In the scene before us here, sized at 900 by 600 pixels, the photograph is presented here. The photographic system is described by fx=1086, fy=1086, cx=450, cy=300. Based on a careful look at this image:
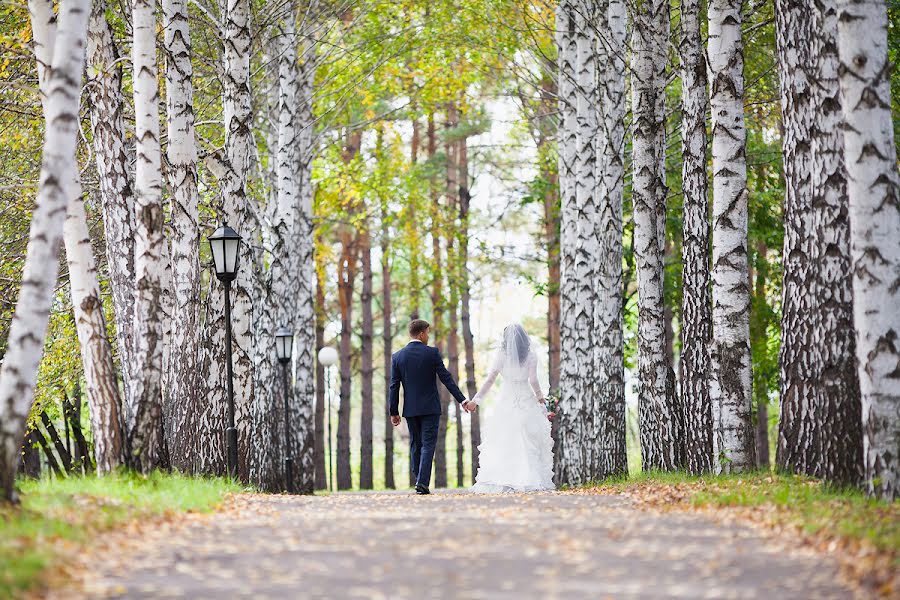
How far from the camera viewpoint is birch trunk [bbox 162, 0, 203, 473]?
13.1 metres

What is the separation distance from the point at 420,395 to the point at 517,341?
175cm

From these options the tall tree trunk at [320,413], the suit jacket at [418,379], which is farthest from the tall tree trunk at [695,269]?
the tall tree trunk at [320,413]

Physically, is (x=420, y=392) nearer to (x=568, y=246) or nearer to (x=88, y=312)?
(x=88, y=312)

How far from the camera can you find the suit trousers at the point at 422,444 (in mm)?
13734

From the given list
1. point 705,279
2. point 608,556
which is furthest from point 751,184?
point 608,556

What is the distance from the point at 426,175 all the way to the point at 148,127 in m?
22.8

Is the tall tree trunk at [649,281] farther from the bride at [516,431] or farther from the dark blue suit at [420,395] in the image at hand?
the dark blue suit at [420,395]

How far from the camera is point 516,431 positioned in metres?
14.9

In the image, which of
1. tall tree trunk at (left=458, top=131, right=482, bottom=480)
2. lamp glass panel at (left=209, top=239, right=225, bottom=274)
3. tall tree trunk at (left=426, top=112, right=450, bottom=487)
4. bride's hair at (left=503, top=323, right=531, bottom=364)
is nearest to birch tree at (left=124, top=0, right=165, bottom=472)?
lamp glass panel at (left=209, top=239, right=225, bottom=274)

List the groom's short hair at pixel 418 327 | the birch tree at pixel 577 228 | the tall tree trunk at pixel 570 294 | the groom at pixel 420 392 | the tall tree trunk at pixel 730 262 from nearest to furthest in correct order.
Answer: the tall tree trunk at pixel 730 262 → the groom at pixel 420 392 → the groom's short hair at pixel 418 327 → the birch tree at pixel 577 228 → the tall tree trunk at pixel 570 294

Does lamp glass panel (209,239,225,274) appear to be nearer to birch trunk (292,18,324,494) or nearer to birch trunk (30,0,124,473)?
birch trunk (30,0,124,473)

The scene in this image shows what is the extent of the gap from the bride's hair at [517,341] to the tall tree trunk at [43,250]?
7860 mm

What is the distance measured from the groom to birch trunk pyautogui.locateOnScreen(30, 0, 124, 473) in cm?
415

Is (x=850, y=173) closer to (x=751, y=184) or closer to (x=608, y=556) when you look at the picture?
(x=608, y=556)
